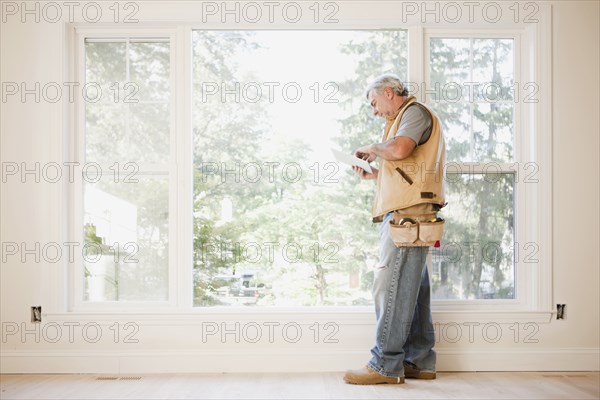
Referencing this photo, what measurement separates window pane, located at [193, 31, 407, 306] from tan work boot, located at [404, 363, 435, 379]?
0.46m

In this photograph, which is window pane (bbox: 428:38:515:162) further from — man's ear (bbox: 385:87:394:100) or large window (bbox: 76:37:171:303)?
large window (bbox: 76:37:171:303)

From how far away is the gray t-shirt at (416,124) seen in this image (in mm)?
2943

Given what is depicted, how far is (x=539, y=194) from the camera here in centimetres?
342

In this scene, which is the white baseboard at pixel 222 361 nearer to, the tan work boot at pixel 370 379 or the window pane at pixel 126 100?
the tan work boot at pixel 370 379

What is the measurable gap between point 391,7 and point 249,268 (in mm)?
1669

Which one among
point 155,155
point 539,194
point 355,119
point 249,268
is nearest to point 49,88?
point 155,155

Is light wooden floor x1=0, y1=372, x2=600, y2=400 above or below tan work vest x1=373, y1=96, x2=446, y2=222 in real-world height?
below

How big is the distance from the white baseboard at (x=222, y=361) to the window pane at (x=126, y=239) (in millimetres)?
337

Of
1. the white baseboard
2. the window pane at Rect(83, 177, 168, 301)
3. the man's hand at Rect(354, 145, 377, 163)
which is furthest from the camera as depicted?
the window pane at Rect(83, 177, 168, 301)

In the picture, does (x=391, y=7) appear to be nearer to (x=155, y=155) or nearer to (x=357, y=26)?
(x=357, y=26)

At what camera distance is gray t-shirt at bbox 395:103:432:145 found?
9.66 ft

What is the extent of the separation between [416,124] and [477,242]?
0.93 meters

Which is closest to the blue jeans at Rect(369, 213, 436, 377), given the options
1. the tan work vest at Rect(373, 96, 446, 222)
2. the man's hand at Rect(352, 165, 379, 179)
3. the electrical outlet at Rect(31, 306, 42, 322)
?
the tan work vest at Rect(373, 96, 446, 222)

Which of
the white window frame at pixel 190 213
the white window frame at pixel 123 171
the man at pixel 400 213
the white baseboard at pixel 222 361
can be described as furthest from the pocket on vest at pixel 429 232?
the white window frame at pixel 123 171
